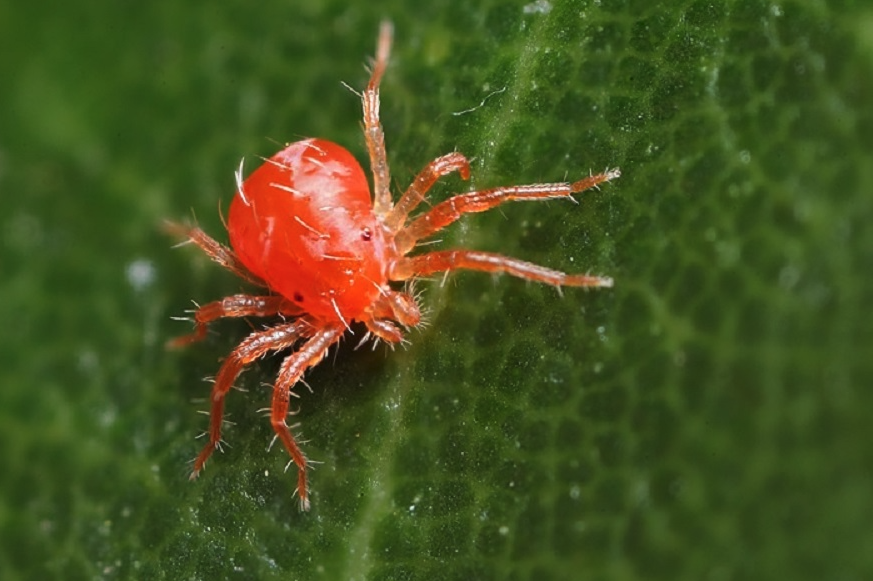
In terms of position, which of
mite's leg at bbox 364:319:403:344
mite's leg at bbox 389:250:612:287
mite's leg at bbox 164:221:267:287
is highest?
mite's leg at bbox 389:250:612:287

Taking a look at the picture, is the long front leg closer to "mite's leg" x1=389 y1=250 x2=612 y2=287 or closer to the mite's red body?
the mite's red body

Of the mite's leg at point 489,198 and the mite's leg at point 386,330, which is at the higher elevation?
the mite's leg at point 489,198

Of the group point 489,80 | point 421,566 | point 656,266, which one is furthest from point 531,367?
point 489,80

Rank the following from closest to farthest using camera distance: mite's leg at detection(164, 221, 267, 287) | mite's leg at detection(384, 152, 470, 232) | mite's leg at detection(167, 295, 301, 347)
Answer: mite's leg at detection(384, 152, 470, 232), mite's leg at detection(167, 295, 301, 347), mite's leg at detection(164, 221, 267, 287)

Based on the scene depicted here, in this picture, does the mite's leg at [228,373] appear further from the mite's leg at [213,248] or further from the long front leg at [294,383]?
the mite's leg at [213,248]

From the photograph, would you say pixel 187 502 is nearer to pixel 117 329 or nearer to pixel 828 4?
pixel 117 329

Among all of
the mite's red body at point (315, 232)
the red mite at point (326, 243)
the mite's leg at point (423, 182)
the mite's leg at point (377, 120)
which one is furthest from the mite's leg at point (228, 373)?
the mite's leg at point (377, 120)

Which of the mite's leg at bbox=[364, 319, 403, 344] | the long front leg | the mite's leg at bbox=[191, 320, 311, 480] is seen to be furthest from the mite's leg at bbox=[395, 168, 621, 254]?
the mite's leg at bbox=[191, 320, 311, 480]

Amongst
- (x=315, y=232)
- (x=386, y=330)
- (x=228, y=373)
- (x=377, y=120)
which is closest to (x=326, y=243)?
(x=315, y=232)
